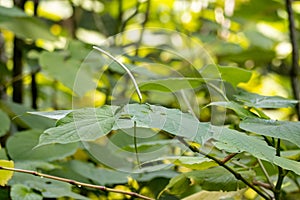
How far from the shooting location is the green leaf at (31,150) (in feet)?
2.46

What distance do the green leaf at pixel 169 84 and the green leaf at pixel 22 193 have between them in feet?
0.61

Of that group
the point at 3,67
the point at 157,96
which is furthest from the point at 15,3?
the point at 157,96

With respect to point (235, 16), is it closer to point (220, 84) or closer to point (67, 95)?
point (67, 95)

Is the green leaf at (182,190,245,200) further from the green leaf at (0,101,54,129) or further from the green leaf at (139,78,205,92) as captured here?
the green leaf at (0,101,54,129)

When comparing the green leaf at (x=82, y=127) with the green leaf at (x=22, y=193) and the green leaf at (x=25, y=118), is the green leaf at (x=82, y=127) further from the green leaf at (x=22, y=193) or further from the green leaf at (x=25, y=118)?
the green leaf at (x=25, y=118)

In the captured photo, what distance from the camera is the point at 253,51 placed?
136cm

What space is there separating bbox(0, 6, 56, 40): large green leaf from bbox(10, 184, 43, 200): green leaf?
1.56 ft

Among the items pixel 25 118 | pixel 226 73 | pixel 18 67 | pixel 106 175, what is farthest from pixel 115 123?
pixel 18 67

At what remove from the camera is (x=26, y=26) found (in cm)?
105

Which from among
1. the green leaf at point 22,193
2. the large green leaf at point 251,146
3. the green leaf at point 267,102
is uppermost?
the green leaf at point 267,102

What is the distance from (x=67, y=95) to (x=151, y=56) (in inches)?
15.2

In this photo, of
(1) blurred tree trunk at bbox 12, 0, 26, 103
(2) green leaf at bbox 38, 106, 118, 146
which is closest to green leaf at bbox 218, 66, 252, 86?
(2) green leaf at bbox 38, 106, 118, 146

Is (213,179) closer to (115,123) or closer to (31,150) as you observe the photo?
(115,123)

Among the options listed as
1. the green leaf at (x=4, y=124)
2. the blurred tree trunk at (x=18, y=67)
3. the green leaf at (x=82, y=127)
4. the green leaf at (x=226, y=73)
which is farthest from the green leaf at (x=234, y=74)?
the blurred tree trunk at (x=18, y=67)
